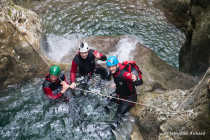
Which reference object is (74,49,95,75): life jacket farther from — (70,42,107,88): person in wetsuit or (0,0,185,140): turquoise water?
(0,0,185,140): turquoise water

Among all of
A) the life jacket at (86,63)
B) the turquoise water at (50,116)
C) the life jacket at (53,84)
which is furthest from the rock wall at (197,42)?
the life jacket at (53,84)

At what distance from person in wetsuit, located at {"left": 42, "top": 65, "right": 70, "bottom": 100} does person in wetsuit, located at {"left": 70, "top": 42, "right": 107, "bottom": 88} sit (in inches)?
28.1

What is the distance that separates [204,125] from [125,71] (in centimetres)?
309

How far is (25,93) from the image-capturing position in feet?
28.9

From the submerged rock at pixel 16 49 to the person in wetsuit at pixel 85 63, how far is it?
223 centimetres

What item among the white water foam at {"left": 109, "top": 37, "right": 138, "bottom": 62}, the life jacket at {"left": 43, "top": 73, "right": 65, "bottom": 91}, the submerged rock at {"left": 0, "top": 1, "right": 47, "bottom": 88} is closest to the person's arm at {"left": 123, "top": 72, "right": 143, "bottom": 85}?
the life jacket at {"left": 43, "top": 73, "right": 65, "bottom": 91}

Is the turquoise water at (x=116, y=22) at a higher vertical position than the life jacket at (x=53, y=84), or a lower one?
higher

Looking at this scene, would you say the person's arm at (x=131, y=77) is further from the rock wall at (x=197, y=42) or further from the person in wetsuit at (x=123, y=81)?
the rock wall at (x=197, y=42)

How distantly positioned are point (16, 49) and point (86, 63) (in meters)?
3.35

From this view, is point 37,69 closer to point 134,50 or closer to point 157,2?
point 134,50

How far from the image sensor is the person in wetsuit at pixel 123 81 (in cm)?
648

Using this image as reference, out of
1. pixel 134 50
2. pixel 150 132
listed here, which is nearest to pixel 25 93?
pixel 150 132

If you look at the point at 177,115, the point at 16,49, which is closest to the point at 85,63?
the point at 16,49

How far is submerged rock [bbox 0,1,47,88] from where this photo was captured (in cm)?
852
